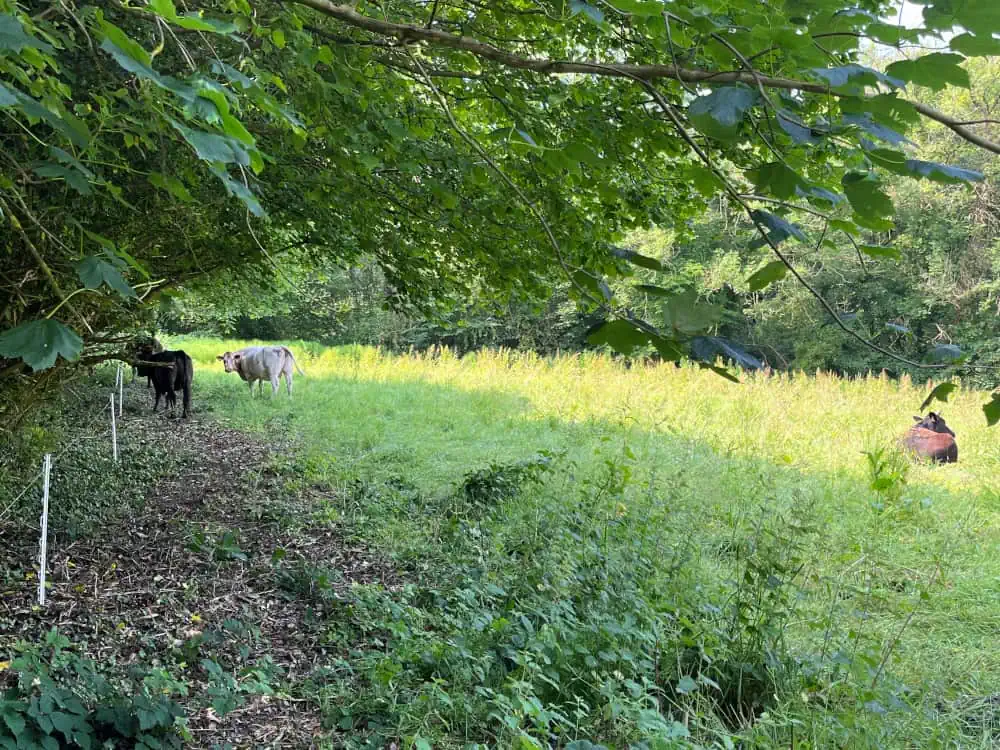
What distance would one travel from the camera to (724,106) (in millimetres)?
945

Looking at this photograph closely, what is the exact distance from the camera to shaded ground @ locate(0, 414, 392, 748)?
282 cm

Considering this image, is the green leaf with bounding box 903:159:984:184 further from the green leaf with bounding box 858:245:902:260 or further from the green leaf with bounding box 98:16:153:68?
the green leaf with bounding box 98:16:153:68

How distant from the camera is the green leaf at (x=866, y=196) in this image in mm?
956

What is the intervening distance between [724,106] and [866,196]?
25 centimetres

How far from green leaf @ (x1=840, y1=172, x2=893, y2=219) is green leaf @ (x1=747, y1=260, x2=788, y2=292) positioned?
0.73 ft

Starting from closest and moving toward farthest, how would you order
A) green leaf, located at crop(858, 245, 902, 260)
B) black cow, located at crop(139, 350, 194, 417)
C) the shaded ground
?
1. green leaf, located at crop(858, 245, 902, 260)
2. the shaded ground
3. black cow, located at crop(139, 350, 194, 417)

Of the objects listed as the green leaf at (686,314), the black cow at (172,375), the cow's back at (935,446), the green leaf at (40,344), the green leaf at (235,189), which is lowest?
the black cow at (172,375)

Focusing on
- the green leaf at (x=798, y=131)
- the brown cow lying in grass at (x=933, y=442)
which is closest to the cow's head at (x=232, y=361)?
the brown cow lying in grass at (x=933, y=442)

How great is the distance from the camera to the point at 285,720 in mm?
2732

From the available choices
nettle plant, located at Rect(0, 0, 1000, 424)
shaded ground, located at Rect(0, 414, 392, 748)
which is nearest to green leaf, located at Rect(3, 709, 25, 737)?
shaded ground, located at Rect(0, 414, 392, 748)

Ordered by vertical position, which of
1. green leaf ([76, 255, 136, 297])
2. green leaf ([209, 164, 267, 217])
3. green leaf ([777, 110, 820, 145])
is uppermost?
green leaf ([777, 110, 820, 145])

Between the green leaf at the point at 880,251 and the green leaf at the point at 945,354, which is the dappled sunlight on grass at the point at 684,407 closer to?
the green leaf at the point at 880,251

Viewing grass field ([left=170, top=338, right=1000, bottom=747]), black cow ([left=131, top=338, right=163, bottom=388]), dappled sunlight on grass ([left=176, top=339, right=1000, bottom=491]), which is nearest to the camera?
grass field ([left=170, top=338, right=1000, bottom=747])

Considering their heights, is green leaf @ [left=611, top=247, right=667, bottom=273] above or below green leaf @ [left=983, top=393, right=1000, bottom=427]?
above
